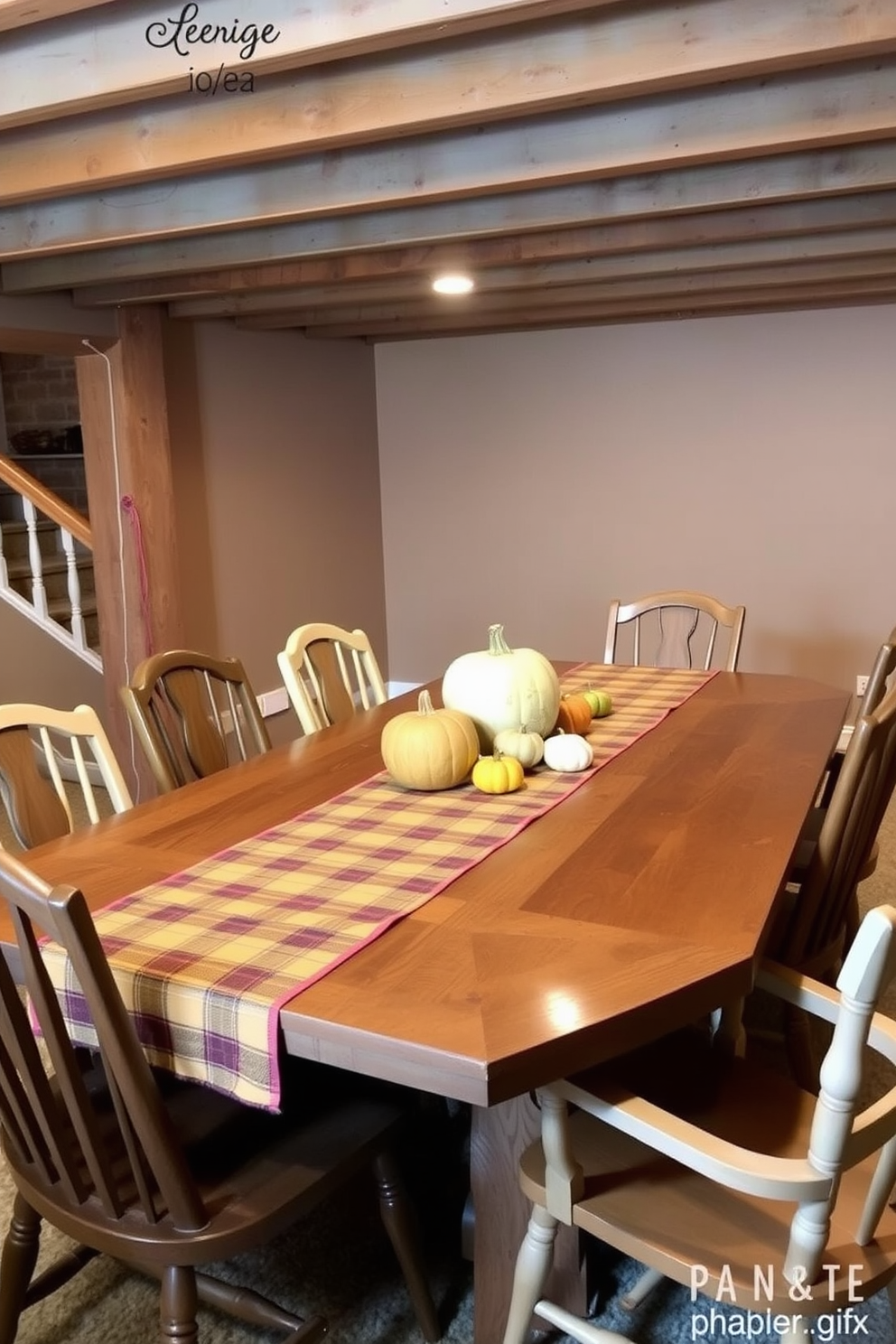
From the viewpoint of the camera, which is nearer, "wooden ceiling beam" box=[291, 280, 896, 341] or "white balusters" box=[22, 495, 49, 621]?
"wooden ceiling beam" box=[291, 280, 896, 341]

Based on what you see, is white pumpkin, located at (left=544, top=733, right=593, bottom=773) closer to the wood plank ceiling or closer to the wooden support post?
the wood plank ceiling

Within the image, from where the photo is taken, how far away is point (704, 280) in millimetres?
3654

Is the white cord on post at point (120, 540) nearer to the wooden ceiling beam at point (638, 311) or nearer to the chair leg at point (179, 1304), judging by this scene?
the wooden ceiling beam at point (638, 311)

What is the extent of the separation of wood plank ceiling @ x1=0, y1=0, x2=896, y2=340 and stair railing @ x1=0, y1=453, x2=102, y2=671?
3.67ft

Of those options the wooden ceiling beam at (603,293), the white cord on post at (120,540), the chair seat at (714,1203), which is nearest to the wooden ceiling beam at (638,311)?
the wooden ceiling beam at (603,293)

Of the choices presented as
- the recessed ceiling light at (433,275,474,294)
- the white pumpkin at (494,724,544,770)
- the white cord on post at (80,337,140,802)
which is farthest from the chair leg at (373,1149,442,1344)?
the recessed ceiling light at (433,275,474,294)

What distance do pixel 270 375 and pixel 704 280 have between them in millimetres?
2072

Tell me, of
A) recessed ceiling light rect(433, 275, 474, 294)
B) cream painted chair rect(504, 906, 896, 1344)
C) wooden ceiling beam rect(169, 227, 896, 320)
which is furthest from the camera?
recessed ceiling light rect(433, 275, 474, 294)

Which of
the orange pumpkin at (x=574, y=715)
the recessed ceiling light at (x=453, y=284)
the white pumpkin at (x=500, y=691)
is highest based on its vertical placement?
the recessed ceiling light at (x=453, y=284)

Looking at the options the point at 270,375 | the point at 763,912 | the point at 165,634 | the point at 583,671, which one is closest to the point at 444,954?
the point at 763,912

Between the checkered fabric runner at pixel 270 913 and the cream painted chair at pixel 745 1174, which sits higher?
the checkered fabric runner at pixel 270 913

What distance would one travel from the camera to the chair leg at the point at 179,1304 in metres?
1.25

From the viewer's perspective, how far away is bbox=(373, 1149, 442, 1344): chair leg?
4.94 feet

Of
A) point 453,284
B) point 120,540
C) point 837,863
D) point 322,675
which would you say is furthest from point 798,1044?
point 120,540
